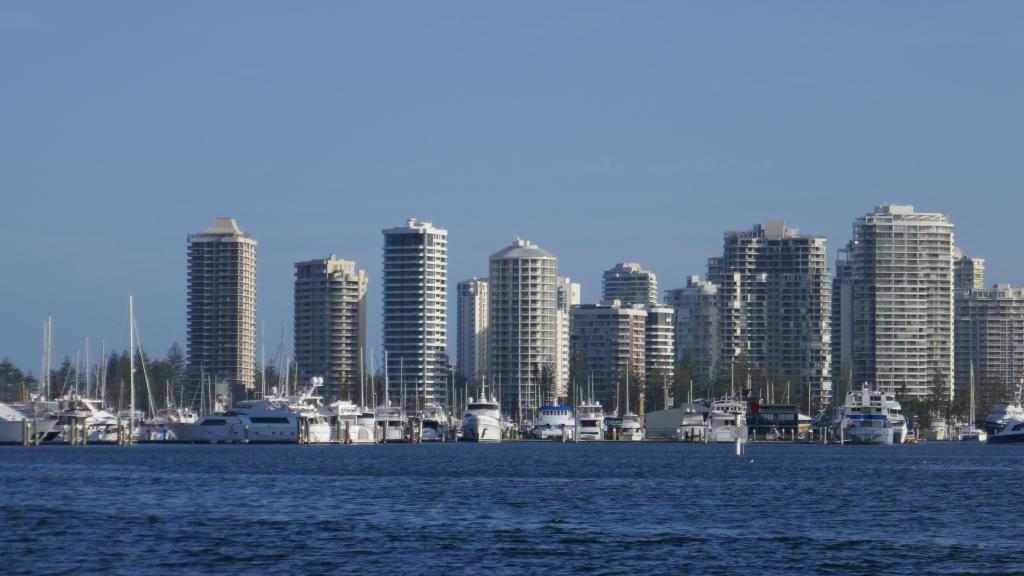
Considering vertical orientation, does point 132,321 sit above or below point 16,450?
above

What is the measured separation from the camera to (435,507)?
259 ft

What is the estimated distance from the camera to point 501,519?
72750mm

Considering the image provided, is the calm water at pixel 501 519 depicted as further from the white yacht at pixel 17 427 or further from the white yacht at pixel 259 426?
the white yacht at pixel 259 426

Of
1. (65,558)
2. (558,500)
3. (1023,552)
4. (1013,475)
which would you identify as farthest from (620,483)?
(65,558)

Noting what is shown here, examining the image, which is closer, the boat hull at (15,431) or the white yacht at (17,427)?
the white yacht at (17,427)

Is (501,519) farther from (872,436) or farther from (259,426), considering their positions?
(872,436)

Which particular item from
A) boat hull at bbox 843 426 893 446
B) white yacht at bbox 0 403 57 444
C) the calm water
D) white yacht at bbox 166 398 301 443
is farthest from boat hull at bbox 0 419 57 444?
boat hull at bbox 843 426 893 446

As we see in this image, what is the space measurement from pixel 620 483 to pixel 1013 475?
110ft

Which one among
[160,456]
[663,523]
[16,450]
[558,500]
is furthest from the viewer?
[16,450]

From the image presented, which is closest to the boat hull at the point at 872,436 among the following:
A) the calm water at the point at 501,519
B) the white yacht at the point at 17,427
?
the calm water at the point at 501,519

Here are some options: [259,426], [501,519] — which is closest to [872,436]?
[259,426]

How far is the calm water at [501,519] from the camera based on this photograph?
183 ft

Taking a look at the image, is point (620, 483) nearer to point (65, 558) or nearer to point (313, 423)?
point (65, 558)

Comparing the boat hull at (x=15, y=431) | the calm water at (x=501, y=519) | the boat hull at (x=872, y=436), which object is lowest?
the boat hull at (x=872, y=436)
